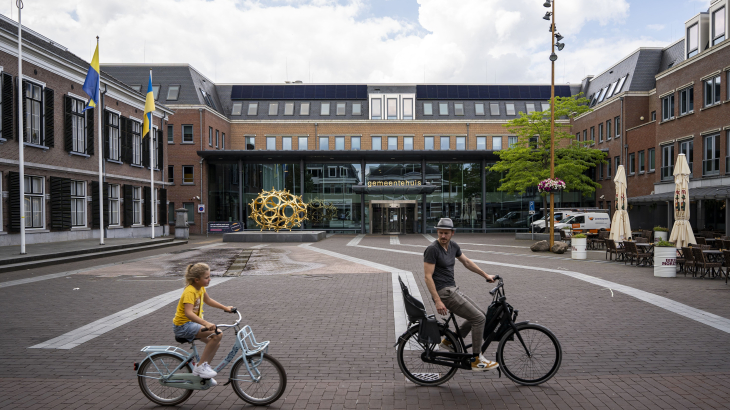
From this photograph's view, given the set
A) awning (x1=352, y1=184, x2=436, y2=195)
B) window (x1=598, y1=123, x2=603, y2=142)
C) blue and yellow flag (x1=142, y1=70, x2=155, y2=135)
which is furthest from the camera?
window (x1=598, y1=123, x2=603, y2=142)

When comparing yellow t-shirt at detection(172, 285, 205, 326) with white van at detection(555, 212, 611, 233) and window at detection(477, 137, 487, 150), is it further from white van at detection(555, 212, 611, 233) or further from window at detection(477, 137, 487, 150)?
window at detection(477, 137, 487, 150)

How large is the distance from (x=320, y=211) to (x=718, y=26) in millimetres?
28515

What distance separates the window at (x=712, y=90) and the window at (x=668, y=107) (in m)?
3.63

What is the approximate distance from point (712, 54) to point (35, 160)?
3338cm

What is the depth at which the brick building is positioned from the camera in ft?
68.4

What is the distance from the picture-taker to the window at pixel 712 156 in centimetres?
2587

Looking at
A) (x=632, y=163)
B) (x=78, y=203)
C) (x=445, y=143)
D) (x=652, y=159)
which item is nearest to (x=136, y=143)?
(x=78, y=203)

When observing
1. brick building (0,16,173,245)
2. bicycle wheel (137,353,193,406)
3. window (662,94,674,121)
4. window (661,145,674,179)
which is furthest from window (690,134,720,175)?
brick building (0,16,173,245)

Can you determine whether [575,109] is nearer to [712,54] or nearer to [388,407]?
[712,54]

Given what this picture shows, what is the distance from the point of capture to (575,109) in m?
32.2

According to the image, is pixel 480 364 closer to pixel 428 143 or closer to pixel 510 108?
pixel 428 143

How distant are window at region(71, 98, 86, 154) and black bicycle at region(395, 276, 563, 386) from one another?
85.1 feet

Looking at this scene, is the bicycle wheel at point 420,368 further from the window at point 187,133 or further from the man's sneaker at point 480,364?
the window at point 187,133

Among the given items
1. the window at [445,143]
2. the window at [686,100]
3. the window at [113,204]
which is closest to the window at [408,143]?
the window at [445,143]
